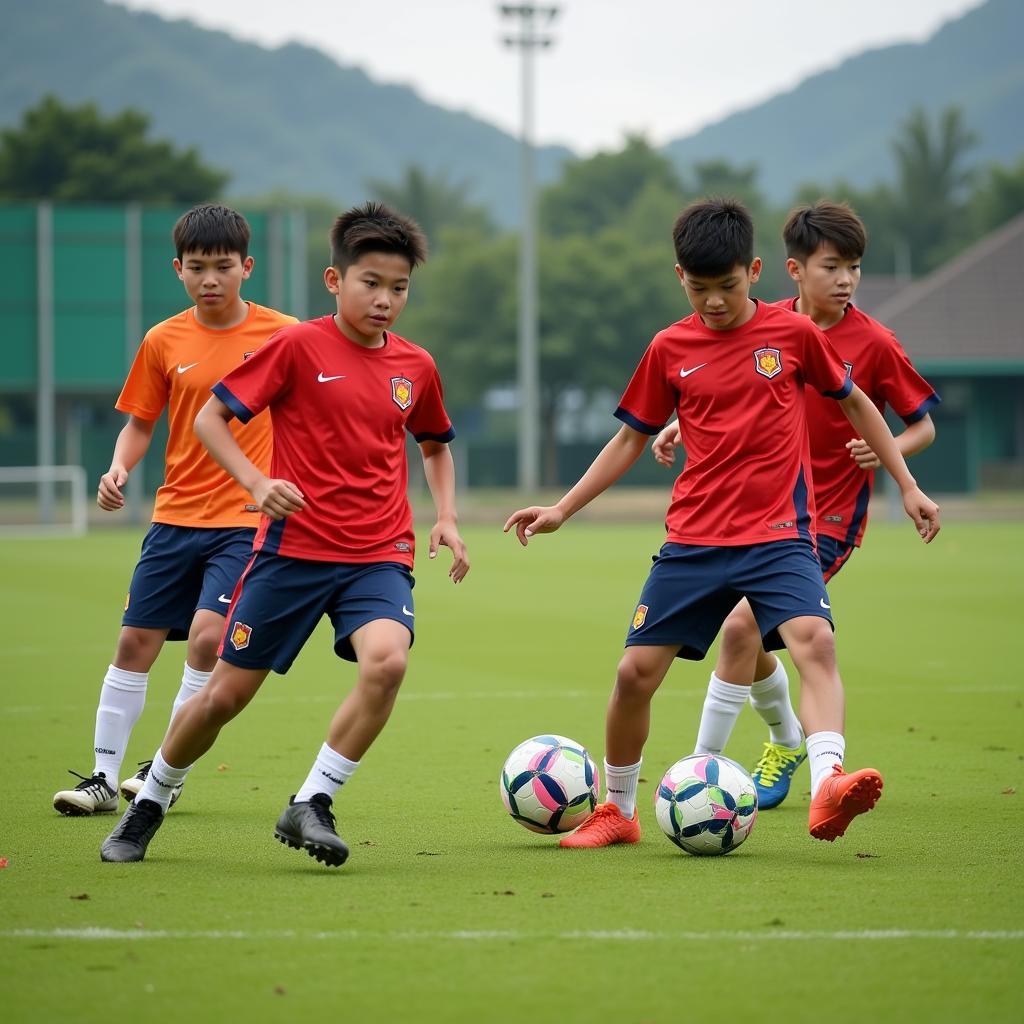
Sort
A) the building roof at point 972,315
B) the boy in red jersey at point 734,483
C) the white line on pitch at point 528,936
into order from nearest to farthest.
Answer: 1. the white line on pitch at point 528,936
2. the boy in red jersey at point 734,483
3. the building roof at point 972,315

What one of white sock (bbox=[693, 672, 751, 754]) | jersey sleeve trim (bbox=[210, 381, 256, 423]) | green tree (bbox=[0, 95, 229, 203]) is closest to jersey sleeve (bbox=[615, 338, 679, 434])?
white sock (bbox=[693, 672, 751, 754])

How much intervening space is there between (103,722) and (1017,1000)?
13.6 feet

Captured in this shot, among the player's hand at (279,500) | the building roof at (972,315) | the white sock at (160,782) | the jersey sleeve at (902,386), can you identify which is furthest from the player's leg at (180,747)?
the building roof at (972,315)

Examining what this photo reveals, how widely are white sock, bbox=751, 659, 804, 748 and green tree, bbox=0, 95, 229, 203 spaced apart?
53.2 m

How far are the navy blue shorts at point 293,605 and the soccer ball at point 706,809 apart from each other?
1.09 metres

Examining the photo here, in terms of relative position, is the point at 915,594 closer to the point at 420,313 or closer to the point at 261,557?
the point at 261,557

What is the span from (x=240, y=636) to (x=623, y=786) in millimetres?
1538

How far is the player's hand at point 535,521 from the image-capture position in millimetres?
6102

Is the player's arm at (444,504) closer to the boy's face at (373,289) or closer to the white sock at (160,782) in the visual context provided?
the boy's face at (373,289)

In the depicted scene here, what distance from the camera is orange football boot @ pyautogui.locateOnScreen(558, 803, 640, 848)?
600 centimetres

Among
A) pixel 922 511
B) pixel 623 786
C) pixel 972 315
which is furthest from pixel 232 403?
pixel 972 315

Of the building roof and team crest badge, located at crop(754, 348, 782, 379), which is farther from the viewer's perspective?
the building roof

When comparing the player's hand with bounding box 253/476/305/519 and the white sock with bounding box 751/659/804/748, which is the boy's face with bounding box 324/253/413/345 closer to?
the player's hand with bounding box 253/476/305/519

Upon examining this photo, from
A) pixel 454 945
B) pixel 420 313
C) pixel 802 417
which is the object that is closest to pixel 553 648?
pixel 802 417
